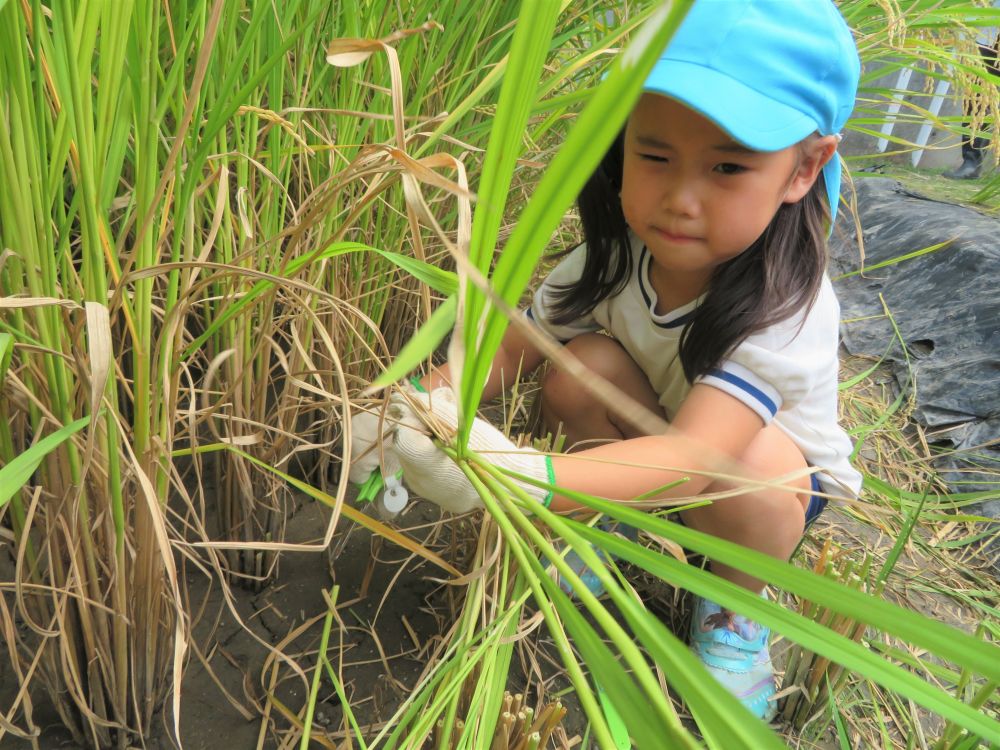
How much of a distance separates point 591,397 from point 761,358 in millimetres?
320

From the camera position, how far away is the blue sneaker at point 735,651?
1094mm

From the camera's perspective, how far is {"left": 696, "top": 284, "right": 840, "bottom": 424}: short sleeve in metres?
0.99

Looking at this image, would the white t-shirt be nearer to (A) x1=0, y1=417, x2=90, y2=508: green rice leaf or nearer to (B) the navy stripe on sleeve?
(B) the navy stripe on sleeve

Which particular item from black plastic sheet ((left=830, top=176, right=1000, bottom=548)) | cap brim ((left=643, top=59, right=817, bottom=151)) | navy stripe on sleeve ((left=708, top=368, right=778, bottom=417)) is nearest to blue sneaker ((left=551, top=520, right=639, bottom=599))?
navy stripe on sleeve ((left=708, top=368, right=778, bottom=417))

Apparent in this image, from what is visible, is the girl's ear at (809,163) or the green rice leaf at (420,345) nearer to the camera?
the green rice leaf at (420,345)

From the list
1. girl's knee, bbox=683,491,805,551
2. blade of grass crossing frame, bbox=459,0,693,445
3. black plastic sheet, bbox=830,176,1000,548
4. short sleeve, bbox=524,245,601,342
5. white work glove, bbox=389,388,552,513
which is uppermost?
blade of grass crossing frame, bbox=459,0,693,445

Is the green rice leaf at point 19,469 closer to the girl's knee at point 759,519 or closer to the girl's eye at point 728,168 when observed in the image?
the girl's eye at point 728,168

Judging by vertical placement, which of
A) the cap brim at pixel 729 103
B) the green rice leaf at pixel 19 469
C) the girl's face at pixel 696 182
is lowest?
the green rice leaf at pixel 19 469

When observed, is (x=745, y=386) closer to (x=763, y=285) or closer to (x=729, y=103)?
(x=763, y=285)

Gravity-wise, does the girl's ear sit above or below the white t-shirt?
above

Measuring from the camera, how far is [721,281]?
3.43 ft

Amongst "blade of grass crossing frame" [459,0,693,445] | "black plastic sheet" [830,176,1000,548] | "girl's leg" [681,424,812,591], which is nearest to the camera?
"blade of grass crossing frame" [459,0,693,445]

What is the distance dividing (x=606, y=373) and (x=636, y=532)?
249mm

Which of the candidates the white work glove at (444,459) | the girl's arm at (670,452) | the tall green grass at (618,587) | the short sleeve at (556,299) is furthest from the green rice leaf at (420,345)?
the short sleeve at (556,299)
